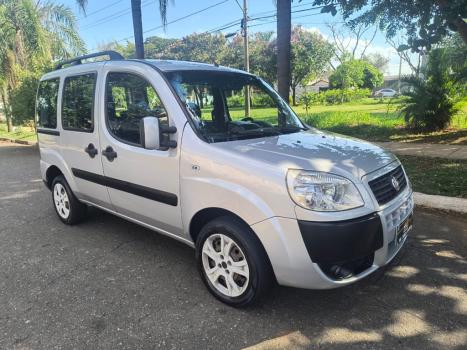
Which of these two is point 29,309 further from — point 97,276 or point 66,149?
point 66,149

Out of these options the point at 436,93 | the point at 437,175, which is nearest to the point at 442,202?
the point at 437,175

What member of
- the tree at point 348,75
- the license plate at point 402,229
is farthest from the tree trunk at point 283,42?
the tree at point 348,75

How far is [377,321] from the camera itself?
2.86 m

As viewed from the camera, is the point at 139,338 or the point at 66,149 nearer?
the point at 139,338

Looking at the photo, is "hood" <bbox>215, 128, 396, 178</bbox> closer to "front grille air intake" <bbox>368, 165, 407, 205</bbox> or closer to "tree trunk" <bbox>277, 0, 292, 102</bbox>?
"front grille air intake" <bbox>368, 165, 407, 205</bbox>

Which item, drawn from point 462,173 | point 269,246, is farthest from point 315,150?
point 462,173

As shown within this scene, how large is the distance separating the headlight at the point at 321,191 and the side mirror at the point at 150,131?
1098 mm

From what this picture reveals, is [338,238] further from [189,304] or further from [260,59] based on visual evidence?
[260,59]

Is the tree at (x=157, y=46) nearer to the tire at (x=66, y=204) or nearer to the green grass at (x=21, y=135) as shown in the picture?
the green grass at (x=21, y=135)

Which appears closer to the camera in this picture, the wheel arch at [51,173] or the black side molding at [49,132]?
the black side molding at [49,132]

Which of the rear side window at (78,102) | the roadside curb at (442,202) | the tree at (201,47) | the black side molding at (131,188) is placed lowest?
the roadside curb at (442,202)

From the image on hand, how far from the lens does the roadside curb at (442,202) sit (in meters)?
4.97

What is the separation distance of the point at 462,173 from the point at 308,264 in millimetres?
5136

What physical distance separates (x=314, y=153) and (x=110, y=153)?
200 centimetres
